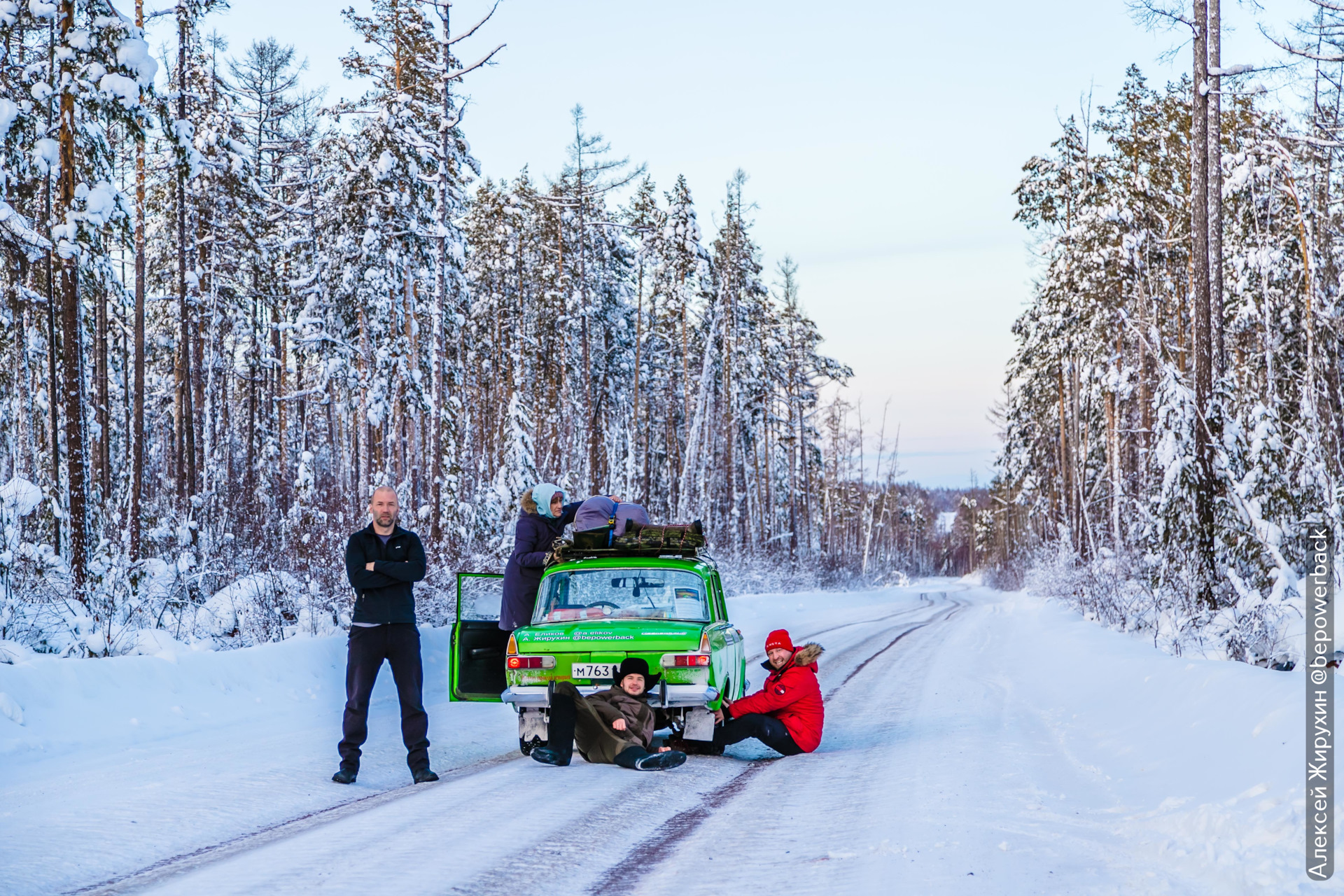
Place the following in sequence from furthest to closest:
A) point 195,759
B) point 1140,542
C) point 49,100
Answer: point 1140,542 < point 49,100 < point 195,759

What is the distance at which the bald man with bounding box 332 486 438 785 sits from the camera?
7.75 meters

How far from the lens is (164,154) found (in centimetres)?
2689

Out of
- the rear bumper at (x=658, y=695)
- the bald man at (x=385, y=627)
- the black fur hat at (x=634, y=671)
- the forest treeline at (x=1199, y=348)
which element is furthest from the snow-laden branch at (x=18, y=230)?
the forest treeline at (x=1199, y=348)

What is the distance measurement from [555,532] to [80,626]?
5.55 m

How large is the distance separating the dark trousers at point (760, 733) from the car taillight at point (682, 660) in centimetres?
87

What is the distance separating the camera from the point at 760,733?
29.5 feet

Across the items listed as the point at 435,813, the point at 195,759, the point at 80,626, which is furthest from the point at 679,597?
the point at 80,626

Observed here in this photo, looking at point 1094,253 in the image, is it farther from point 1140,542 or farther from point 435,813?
point 435,813

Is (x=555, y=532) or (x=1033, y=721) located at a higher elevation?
(x=555, y=532)

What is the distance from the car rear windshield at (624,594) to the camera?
9375mm

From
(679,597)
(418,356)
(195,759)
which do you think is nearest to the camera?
(195,759)

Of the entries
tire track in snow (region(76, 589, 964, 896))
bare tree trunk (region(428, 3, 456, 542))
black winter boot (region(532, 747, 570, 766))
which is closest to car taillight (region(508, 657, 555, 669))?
black winter boot (region(532, 747, 570, 766))

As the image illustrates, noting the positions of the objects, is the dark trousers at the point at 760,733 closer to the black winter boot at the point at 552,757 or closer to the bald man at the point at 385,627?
the black winter boot at the point at 552,757

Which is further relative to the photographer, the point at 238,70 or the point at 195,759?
the point at 238,70
